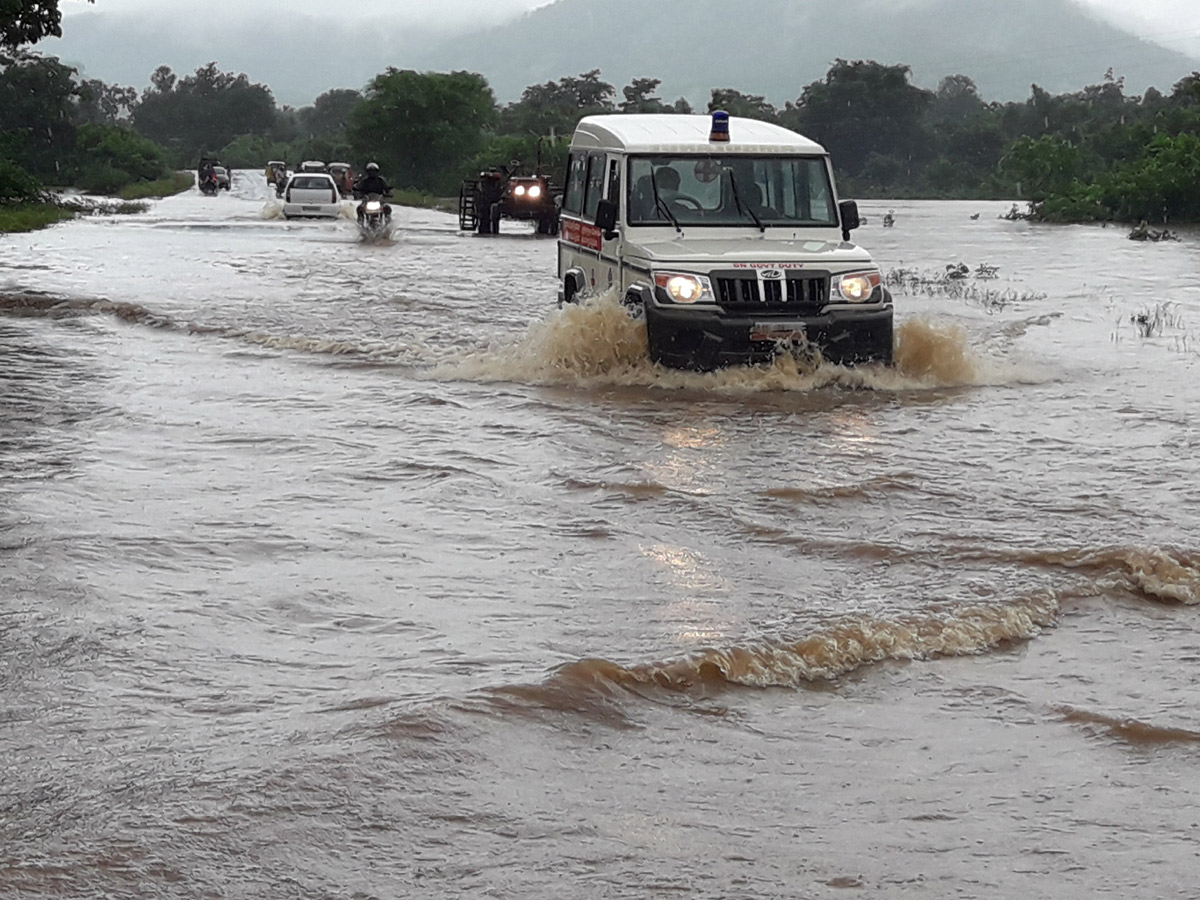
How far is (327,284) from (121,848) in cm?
1733

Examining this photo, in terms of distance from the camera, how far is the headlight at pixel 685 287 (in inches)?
426

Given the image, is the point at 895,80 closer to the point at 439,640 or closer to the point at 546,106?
the point at 546,106

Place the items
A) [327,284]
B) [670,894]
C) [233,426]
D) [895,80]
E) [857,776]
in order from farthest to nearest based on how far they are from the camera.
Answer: [895,80], [327,284], [233,426], [857,776], [670,894]

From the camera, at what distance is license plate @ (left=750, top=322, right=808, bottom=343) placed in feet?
35.6

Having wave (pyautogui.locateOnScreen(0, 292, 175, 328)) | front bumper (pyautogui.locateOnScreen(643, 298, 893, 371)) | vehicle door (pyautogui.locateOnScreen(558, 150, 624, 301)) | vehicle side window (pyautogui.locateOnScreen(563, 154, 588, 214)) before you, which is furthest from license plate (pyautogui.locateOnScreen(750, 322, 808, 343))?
wave (pyautogui.locateOnScreen(0, 292, 175, 328))

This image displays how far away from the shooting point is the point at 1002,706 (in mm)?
5016

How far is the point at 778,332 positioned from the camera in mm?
10867

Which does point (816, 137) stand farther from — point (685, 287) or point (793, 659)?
point (793, 659)

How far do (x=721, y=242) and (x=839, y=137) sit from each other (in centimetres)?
9422

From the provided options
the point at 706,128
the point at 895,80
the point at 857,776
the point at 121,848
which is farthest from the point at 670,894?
the point at 895,80

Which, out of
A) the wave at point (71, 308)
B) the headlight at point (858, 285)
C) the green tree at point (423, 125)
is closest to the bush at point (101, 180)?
the green tree at point (423, 125)

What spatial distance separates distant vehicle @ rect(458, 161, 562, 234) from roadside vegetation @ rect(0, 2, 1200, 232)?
52.0 inches

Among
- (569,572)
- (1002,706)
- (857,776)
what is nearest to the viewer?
(857,776)

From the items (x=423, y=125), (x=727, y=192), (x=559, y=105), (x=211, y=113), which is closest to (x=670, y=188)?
(x=727, y=192)
